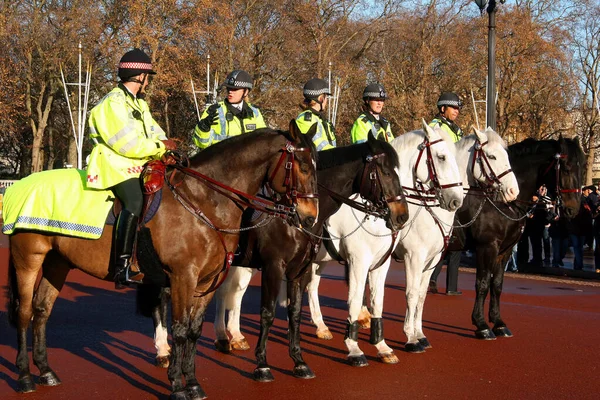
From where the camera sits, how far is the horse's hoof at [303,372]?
7836mm

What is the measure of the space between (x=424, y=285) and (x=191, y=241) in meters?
3.72

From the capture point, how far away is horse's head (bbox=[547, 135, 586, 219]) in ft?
34.8

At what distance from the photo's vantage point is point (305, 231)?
25.0 feet

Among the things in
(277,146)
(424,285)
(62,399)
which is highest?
(277,146)

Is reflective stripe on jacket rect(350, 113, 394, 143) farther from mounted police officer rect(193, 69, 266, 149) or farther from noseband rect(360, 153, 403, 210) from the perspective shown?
noseband rect(360, 153, 403, 210)

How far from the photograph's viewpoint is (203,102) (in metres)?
47.9

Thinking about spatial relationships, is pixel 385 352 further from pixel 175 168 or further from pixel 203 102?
pixel 203 102

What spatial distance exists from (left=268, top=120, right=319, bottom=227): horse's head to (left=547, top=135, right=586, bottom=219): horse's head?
4.78 meters

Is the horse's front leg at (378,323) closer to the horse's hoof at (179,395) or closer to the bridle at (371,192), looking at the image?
the bridle at (371,192)

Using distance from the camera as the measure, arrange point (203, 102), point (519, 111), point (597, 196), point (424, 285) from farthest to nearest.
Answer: point (519, 111) < point (203, 102) < point (597, 196) < point (424, 285)

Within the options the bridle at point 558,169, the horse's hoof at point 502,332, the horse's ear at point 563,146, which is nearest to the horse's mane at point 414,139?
the bridle at point 558,169

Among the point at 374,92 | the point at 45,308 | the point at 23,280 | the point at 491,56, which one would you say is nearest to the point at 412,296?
the point at 374,92

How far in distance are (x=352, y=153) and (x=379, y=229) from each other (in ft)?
2.89

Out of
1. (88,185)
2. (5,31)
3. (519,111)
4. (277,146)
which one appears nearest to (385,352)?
(277,146)
